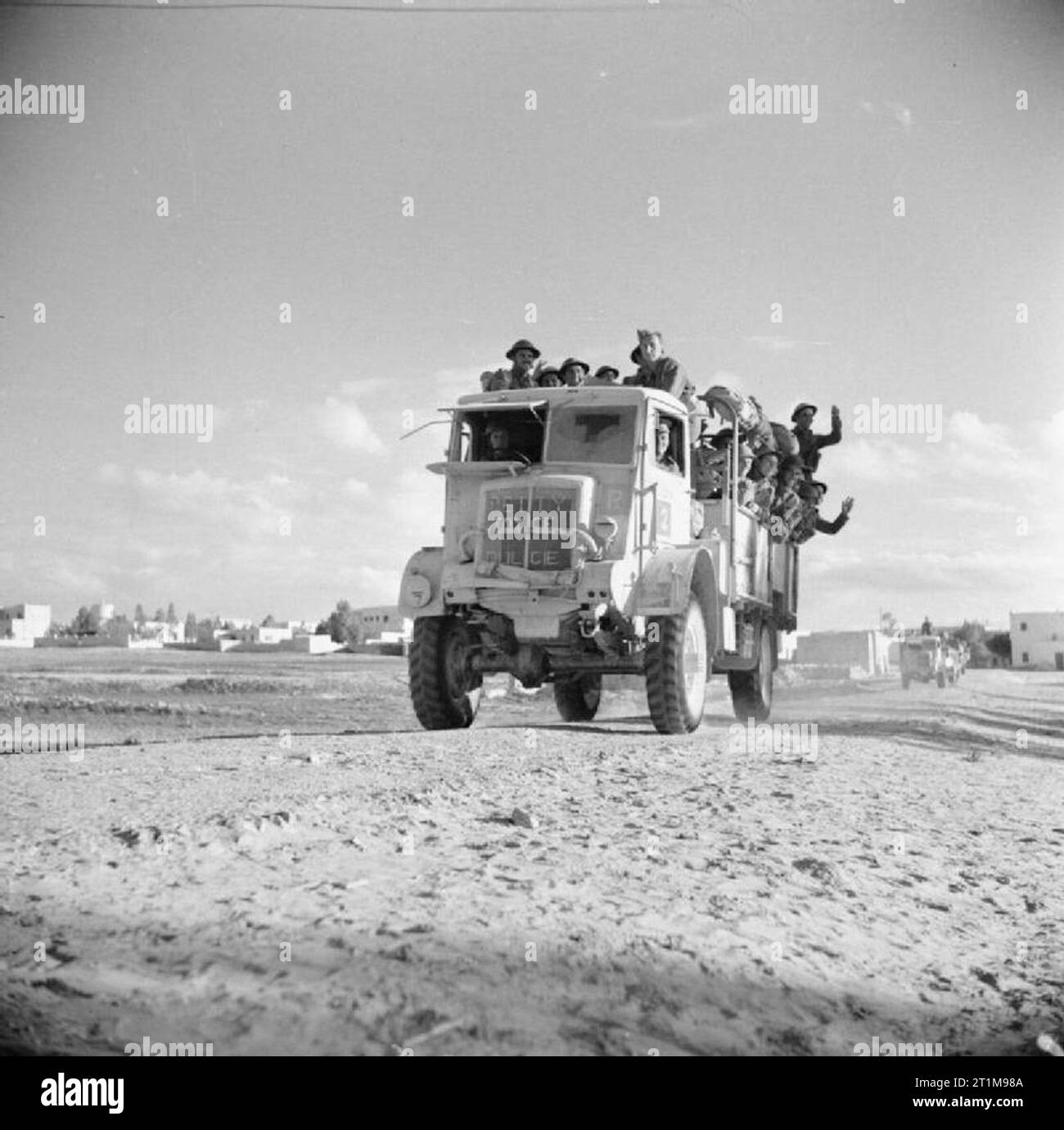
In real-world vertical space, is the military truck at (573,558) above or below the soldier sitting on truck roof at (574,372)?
below

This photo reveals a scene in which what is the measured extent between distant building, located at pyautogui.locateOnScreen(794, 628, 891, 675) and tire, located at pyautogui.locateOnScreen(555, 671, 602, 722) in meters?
35.1

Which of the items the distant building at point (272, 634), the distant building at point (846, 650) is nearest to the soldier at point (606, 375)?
the distant building at point (846, 650)

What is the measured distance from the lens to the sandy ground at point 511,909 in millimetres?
2867

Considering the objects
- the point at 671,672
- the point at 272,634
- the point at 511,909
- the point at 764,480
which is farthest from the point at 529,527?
the point at 272,634

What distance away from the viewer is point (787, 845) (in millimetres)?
5172

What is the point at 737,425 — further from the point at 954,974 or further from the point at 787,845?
the point at 954,974

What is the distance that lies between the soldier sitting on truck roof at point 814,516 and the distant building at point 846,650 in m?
33.8

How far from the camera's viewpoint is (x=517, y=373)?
1066cm

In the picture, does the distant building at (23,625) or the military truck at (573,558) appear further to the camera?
the distant building at (23,625)

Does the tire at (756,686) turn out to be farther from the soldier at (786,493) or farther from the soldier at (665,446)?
the soldier at (665,446)

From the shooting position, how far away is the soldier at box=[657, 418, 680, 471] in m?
9.76

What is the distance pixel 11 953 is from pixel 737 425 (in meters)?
8.77

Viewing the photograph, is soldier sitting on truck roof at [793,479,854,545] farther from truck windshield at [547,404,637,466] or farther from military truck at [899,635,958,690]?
military truck at [899,635,958,690]

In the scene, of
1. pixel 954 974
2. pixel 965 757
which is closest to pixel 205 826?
pixel 954 974
